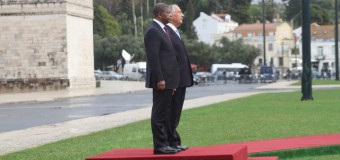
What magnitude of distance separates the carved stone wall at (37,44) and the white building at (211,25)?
7510cm

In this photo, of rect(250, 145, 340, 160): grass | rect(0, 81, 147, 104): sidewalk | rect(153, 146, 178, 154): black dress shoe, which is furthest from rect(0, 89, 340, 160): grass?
rect(0, 81, 147, 104): sidewalk

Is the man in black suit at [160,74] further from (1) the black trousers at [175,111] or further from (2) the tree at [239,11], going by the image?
(2) the tree at [239,11]

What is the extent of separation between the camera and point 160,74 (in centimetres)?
1068

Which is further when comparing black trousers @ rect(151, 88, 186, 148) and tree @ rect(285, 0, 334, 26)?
tree @ rect(285, 0, 334, 26)

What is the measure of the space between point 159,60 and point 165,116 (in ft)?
2.32

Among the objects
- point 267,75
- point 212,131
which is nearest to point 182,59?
point 212,131

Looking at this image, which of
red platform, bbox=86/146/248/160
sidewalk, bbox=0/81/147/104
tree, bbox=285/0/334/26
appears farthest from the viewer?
tree, bbox=285/0/334/26

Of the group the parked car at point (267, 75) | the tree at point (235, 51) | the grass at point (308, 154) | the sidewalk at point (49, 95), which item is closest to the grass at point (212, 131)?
the grass at point (308, 154)

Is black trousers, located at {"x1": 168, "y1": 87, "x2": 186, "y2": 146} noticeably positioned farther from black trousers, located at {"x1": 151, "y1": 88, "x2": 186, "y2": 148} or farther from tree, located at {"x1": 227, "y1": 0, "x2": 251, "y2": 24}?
→ tree, located at {"x1": 227, "y1": 0, "x2": 251, "y2": 24}

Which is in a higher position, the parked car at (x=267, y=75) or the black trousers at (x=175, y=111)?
the black trousers at (x=175, y=111)

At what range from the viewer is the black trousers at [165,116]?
1081 centimetres

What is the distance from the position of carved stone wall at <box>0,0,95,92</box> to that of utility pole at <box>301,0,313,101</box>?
27.7 meters

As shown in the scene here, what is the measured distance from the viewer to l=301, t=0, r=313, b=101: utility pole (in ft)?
101

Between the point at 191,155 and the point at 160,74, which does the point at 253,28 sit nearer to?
the point at 160,74
